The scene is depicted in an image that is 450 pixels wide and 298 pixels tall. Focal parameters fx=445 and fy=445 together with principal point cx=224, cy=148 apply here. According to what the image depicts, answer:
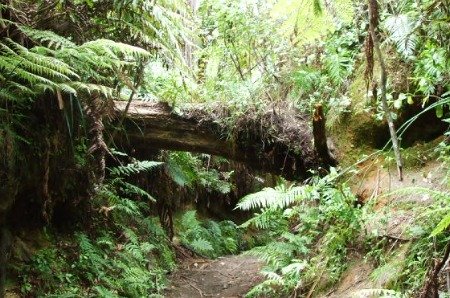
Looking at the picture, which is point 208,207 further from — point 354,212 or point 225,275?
point 354,212

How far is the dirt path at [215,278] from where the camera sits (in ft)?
18.0

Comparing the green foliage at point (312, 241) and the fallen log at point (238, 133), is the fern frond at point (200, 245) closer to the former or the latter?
the fallen log at point (238, 133)

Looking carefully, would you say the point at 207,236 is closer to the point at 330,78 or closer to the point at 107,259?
the point at 107,259

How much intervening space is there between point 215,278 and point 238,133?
6.96ft

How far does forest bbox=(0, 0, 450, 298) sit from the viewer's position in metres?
3.49

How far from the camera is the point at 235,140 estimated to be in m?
5.70

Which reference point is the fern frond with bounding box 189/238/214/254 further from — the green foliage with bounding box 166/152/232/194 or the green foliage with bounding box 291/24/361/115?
the green foliage with bounding box 291/24/361/115

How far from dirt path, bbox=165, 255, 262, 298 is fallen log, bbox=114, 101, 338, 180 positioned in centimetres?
155

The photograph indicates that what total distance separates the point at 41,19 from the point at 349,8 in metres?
2.75

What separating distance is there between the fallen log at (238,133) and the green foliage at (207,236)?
219cm

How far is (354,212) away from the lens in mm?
3973

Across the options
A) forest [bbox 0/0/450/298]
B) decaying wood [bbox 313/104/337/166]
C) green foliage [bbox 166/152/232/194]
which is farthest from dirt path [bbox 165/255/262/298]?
decaying wood [bbox 313/104/337/166]

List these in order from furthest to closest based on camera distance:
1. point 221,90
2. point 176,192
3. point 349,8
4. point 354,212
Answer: point 176,192
point 221,90
point 354,212
point 349,8

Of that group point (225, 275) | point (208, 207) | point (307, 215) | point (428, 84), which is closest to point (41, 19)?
point (307, 215)
